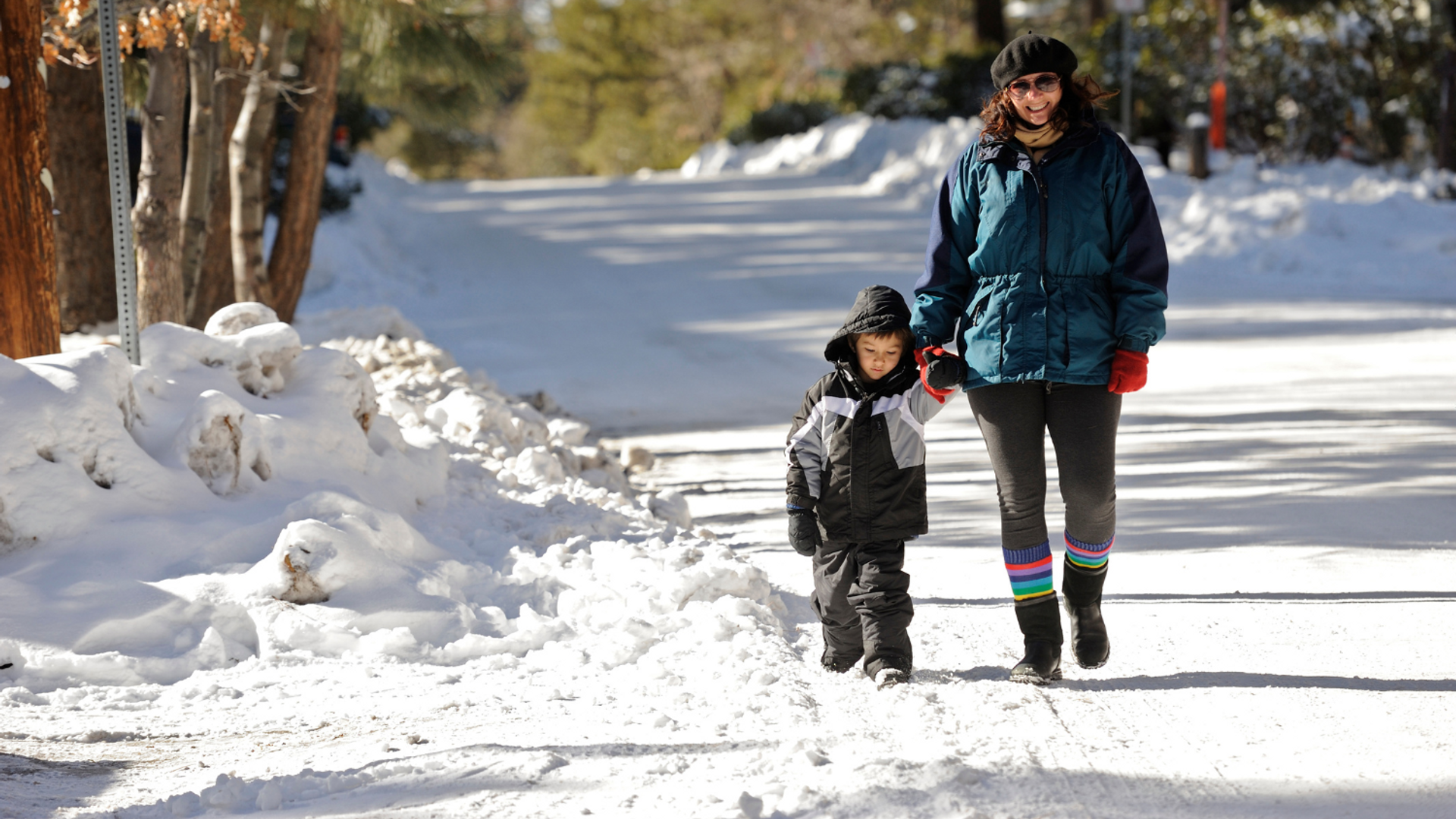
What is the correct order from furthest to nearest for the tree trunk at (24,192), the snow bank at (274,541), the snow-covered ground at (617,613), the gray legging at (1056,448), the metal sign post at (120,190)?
the metal sign post at (120,190) < the tree trunk at (24,192) < the snow bank at (274,541) < the gray legging at (1056,448) < the snow-covered ground at (617,613)

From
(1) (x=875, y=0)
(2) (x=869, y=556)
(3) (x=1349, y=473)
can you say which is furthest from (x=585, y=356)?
(1) (x=875, y=0)

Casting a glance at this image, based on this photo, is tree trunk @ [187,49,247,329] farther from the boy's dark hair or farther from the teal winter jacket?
the teal winter jacket

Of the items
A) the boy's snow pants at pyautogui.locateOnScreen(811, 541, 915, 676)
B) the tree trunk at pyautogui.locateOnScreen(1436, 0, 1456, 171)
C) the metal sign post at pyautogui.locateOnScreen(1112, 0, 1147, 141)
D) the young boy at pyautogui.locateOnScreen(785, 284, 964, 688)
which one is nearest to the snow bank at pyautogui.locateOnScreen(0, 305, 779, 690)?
the boy's snow pants at pyautogui.locateOnScreen(811, 541, 915, 676)

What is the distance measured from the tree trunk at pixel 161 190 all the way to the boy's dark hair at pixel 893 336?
4369 mm

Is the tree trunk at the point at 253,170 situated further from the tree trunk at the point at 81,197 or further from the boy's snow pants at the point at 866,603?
Result: the boy's snow pants at the point at 866,603

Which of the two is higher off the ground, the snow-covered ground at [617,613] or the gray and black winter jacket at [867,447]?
the gray and black winter jacket at [867,447]

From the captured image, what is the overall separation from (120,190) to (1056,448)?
12.3ft

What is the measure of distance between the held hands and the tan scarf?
562mm

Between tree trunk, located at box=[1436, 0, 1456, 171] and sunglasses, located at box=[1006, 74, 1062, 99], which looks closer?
sunglasses, located at box=[1006, 74, 1062, 99]

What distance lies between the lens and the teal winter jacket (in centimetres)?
336

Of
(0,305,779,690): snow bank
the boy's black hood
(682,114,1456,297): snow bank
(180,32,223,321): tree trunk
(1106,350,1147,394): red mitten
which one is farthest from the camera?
(682,114,1456,297): snow bank

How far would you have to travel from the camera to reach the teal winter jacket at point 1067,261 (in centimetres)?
336

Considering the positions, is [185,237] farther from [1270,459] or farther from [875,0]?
[875,0]

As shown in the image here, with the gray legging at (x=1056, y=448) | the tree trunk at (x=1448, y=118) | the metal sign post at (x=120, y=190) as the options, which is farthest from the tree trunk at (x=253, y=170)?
the tree trunk at (x=1448, y=118)
